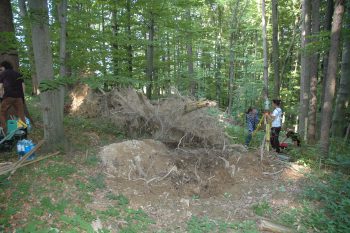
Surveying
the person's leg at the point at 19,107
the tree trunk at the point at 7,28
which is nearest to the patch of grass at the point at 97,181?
the person's leg at the point at 19,107

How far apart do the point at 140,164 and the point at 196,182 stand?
4.81 feet

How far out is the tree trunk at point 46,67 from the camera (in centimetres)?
569

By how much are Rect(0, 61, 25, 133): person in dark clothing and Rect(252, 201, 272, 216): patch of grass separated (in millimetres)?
6295

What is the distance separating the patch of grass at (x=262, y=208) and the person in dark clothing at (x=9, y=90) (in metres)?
6.29

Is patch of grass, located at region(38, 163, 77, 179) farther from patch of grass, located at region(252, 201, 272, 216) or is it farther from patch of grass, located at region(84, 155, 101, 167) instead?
patch of grass, located at region(252, 201, 272, 216)

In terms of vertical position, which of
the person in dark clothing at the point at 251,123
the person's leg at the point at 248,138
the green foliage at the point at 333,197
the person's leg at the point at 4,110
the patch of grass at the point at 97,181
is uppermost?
the person's leg at the point at 4,110

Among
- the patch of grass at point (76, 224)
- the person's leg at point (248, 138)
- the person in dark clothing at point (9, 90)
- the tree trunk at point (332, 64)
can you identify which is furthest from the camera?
the person's leg at point (248, 138)

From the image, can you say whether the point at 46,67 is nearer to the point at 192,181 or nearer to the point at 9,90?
the point at 9,90

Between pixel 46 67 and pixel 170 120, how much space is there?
359cm

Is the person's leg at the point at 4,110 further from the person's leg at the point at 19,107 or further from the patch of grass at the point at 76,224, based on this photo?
the patch of grass at the point at 76,224

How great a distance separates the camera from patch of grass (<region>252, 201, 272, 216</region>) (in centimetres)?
555

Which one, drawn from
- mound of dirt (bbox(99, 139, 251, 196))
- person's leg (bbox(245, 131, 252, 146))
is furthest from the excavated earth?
person's leg (bbox(245, 131, 252, 146))

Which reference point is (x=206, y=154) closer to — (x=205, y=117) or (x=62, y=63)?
(x=205, y=117)

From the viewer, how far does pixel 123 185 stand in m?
5.86
